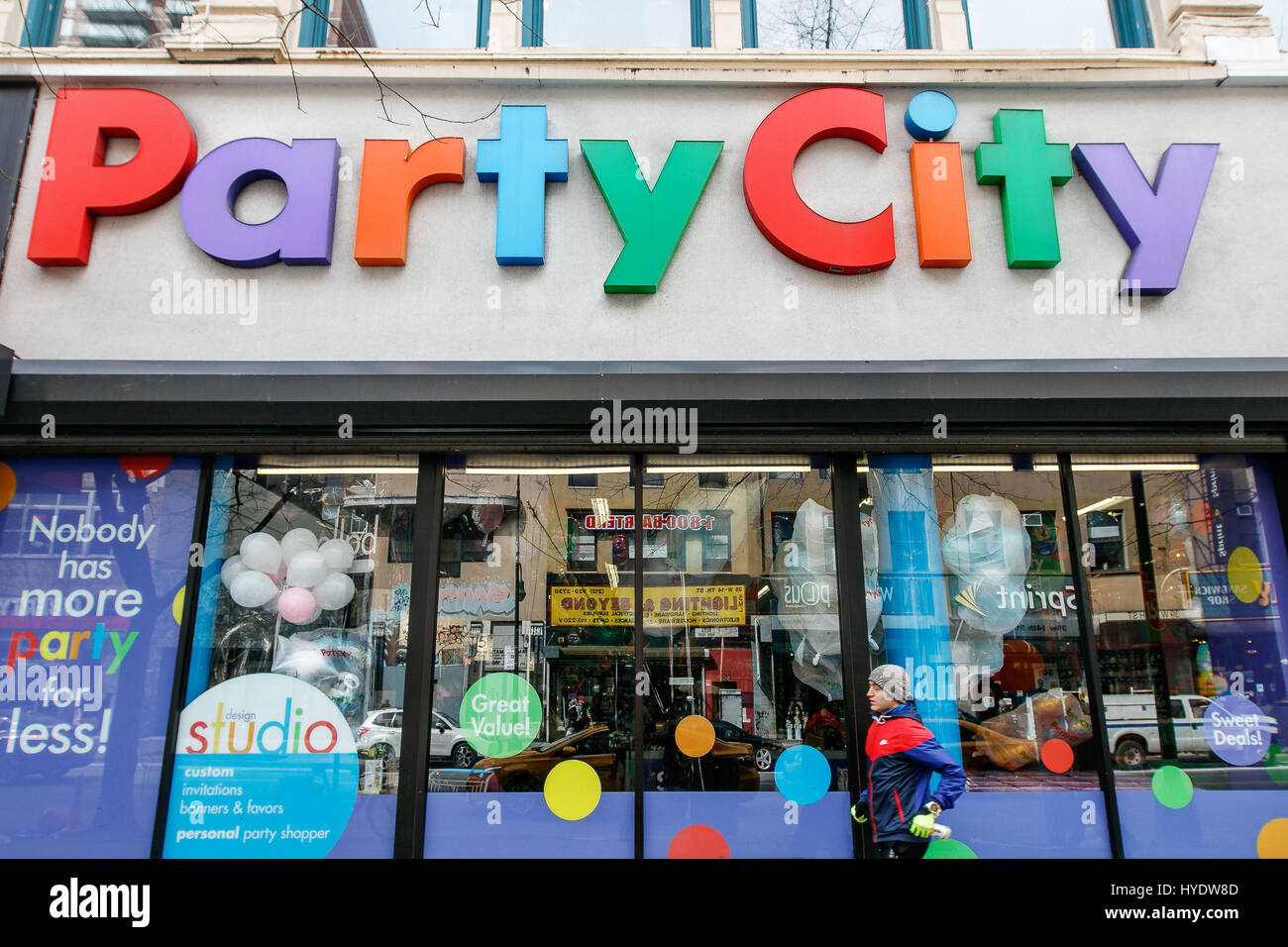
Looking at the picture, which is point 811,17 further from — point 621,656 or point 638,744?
point 638,744

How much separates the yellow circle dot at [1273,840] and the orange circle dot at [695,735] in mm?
3949

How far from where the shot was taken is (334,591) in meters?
6.10

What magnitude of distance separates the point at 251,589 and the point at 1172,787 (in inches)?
279

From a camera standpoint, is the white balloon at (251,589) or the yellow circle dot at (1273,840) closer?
the yellow circle dot at (1273,840)

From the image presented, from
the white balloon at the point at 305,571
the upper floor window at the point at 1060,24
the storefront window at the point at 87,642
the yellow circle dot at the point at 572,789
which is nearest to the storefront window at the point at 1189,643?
the yellow circle dot at the point at 572,789

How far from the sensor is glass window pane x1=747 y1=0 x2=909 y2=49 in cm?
738

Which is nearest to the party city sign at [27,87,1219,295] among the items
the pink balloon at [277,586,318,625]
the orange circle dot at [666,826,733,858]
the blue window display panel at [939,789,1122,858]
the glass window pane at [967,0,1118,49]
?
the glass window pane at [967,0,1118,49]

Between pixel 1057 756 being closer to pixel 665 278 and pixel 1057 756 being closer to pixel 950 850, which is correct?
pixel 950 850

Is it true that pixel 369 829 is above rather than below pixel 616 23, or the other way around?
below

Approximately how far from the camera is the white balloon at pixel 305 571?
6.11 meters

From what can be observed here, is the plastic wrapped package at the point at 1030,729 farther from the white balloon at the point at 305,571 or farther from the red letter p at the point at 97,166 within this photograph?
the red letter p at the point at 97,166

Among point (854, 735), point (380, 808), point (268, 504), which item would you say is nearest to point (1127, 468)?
point (854, 735)

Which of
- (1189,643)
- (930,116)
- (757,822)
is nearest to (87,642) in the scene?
(757,822)

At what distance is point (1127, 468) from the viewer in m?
6.26
